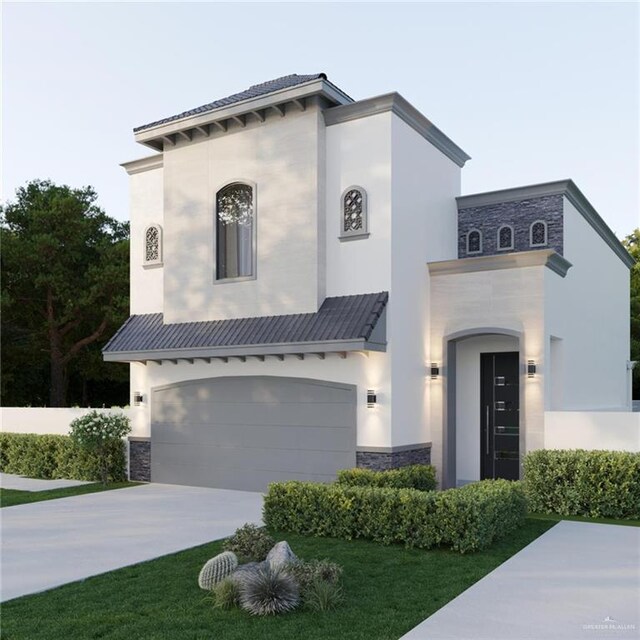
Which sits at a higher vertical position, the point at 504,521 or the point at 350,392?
the point at 350,392

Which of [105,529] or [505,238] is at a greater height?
[505,238]

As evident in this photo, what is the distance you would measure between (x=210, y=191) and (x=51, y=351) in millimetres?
17081

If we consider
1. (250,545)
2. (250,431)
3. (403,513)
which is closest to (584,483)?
(403,513)

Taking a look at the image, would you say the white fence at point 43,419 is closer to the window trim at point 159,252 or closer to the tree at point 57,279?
the window trim at point 159,252

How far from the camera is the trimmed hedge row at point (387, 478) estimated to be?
34.7 feet

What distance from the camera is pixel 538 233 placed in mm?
15117

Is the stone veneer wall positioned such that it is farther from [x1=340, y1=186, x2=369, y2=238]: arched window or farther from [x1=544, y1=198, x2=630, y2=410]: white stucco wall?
[x1=340, y1=186, x2=369, y2=238]: arched window

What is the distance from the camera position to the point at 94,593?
6.90 m

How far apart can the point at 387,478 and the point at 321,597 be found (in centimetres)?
448

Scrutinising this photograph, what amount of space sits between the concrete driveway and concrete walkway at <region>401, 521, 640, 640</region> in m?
4.00

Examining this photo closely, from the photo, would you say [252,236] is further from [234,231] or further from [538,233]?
[538,233]

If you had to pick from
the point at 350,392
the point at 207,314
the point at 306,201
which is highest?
the point at 306,201

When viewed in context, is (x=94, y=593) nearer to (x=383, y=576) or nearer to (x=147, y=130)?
(x=383, y=576)

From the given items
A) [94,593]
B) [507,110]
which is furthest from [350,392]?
[507,110]
